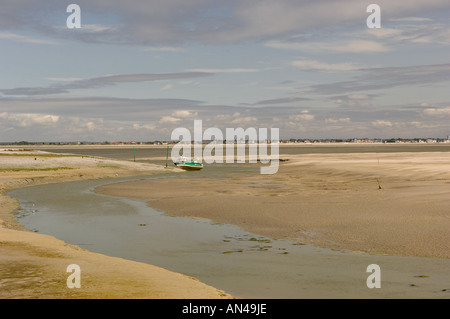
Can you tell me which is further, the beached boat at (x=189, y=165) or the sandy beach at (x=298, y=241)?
the beached boat at (x=189, y=165)

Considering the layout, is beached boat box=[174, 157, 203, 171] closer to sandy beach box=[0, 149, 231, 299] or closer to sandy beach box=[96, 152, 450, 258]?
sandy beach box=[96, 152, 450, 258]

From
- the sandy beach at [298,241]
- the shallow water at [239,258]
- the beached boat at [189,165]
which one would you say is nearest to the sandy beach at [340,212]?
the sandy beach at [298,241]

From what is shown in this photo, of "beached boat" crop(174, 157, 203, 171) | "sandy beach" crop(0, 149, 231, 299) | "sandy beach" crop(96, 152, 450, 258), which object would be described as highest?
"beached boat" crop(174, 157, 203, 171)

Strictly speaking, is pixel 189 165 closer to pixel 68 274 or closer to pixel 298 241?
pixel 298 241

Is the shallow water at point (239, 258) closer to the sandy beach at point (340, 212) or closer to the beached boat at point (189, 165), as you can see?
the sandy beach at point (340, 212)

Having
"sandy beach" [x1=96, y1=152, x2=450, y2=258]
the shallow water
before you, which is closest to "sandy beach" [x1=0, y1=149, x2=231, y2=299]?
the shallow water
